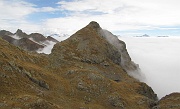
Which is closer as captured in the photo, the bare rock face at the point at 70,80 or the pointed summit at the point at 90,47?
the bare rock face at the point at 70,80

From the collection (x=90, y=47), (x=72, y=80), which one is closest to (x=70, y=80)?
(x=72, y=80)

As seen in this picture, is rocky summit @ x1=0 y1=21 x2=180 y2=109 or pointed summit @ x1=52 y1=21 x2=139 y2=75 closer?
rocky summit @ x1=0 y1=21 x2=180 y2=109

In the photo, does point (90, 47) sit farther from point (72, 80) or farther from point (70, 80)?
point (70, 80)

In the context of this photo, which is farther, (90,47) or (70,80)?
(90,47)

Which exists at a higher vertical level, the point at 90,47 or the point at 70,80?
the point at 90,47

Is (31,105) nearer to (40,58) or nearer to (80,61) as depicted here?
(40,58)

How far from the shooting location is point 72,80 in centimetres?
8756

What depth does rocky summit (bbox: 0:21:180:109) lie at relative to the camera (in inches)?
2488

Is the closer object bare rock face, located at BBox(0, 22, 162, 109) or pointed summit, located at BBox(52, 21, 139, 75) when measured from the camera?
bare rock face, located at BBox(0, 22, 162, 109)

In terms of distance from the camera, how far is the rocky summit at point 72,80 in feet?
207

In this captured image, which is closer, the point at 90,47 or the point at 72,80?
the point at 72,80

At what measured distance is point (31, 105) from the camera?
184 feet

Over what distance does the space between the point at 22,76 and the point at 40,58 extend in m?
25.5

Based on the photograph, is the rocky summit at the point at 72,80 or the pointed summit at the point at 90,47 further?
the pointed summit at the point at 90,47
